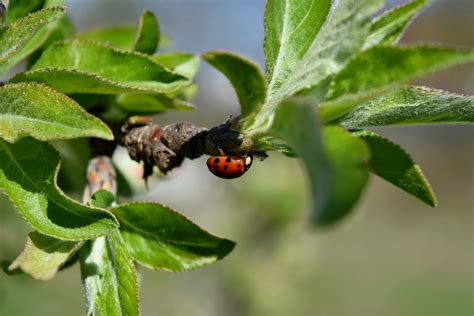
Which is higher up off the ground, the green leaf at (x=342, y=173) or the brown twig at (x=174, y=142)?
the green leaf at (x=342, y=173)

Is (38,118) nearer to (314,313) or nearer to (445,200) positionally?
(314,313)

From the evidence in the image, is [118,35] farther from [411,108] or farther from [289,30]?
[411,108]

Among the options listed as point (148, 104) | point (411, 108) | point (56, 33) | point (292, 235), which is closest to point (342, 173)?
point (411, 108)

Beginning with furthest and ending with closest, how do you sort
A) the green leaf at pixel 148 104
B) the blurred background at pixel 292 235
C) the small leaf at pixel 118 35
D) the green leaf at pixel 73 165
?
the blurred background at pixel 292 235 < the small leaf at pixel 118 35 < the green leaf at pixel 73 165 < the green leaf at pixel 148 104

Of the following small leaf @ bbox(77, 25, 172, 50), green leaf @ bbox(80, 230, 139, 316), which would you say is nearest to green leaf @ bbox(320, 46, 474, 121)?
green leaf @ bbox(80, 230, 139, 316)

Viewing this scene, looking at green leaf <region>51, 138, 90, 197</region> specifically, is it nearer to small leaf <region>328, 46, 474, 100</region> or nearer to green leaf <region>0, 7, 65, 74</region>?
green leaf <region>0, 7, 65, 74</region>

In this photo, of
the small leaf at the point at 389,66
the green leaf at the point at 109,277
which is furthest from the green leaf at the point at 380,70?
the green leaf at the point at 109,277

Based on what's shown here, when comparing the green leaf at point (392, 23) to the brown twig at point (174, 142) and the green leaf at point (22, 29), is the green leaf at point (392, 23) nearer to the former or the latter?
the brown twig at point (174, 142)

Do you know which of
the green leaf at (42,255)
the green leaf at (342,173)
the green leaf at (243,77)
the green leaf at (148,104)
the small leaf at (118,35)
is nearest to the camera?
the green leaf at (342,173)
